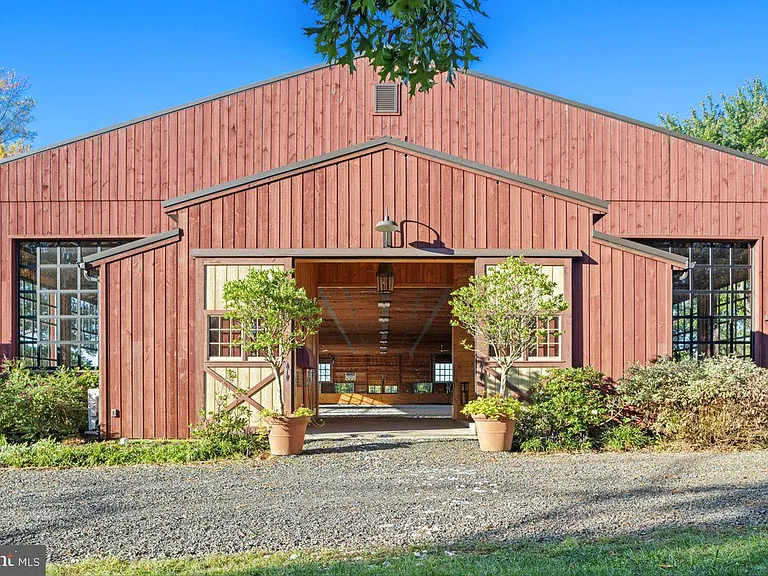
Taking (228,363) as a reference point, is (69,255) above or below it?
above

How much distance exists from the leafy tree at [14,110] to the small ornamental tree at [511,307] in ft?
76.2

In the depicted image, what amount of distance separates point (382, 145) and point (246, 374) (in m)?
3.80

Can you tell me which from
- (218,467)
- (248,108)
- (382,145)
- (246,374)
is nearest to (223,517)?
(218,467)

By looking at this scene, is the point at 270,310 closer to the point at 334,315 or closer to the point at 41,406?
the point at 41,406

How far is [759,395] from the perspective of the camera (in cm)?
1125

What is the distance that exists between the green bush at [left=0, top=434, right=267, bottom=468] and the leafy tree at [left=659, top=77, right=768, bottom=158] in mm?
22978

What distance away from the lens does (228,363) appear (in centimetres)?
1235

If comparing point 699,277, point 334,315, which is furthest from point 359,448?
point 334,315

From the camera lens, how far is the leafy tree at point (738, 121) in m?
29.4

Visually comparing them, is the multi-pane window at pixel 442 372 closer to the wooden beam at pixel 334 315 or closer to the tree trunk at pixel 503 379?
the wooden beam at pixel 334 315

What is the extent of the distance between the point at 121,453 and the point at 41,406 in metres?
2.01

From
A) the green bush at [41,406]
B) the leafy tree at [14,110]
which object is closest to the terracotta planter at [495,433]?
the green bush at [41,406]

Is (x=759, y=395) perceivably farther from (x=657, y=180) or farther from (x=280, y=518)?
(x=280, y=518)

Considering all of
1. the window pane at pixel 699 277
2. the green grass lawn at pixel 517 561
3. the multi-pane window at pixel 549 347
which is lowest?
the green grass lawn at pixel 517 561
